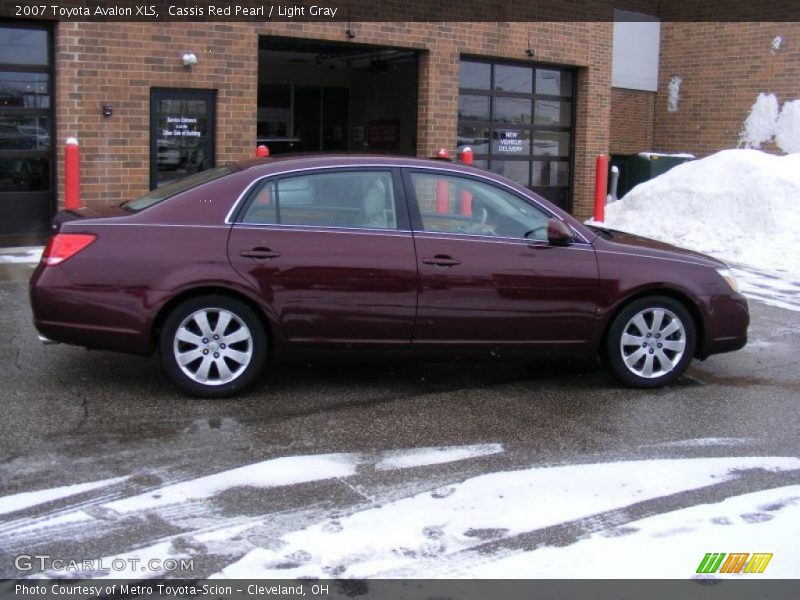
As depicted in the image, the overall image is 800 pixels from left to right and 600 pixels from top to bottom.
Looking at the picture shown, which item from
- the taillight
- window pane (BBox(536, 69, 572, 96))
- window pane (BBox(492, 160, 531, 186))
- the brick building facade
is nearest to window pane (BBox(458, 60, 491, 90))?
the brick building facade

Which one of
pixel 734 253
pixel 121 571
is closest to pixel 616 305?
pixel 121 571

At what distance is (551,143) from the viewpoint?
16.6 m

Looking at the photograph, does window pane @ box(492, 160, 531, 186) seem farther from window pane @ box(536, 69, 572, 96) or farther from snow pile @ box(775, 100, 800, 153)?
snow pile @ box(775, 100, 800, 153)

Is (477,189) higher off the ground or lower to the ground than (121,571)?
higher

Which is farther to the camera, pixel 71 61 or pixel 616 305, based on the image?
pixel 71 61

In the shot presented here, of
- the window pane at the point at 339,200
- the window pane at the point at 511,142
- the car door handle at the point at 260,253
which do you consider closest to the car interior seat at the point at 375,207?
the window pane at the point at 339,200

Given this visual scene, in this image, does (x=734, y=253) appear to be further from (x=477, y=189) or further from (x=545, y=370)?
(x=477, y=189)

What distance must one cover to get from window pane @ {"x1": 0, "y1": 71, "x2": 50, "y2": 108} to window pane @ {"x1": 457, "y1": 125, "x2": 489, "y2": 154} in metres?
6.38

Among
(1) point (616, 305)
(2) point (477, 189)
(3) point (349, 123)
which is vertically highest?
(3) point (349, 123)

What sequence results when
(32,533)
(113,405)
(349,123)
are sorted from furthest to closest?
(349,123) < (113,405) < (32,533)

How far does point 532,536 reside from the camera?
4.22 m

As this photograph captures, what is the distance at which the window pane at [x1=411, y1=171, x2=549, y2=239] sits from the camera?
628cm

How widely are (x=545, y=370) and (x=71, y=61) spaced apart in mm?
7402

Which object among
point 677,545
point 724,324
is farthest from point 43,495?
point 724,324
